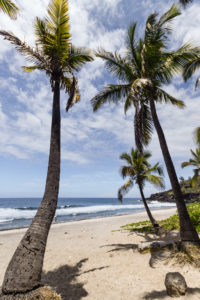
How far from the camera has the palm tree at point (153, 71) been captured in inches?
250

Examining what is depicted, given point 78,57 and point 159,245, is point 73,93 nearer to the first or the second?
point 78,57

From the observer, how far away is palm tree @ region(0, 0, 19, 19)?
585 centimetres

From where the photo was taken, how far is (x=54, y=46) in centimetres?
513

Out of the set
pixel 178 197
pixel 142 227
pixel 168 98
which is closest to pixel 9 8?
pixel 168 98

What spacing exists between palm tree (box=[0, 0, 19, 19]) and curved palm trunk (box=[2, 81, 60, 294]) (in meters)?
5.25

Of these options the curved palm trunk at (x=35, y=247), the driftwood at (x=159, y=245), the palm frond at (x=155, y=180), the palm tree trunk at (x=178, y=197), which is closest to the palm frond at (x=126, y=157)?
the palm frond at (x=155, y=180)

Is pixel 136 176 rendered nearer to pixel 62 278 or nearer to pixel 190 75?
pixel 190 75

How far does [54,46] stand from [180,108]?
6.75 meters

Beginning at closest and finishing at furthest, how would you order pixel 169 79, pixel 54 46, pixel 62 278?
pixel 54 46
pixel 62 278
pixel 169 79

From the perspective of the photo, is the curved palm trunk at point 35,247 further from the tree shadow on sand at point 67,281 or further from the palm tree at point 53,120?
the tree shadow on sand at point 67,281

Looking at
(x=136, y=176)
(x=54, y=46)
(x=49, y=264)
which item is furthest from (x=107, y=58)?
(x=49, y=264)

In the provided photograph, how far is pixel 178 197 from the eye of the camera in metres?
6.39

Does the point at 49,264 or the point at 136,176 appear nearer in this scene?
the point at 49,264

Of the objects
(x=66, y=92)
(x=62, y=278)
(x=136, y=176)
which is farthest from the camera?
(x=136, y=176)
